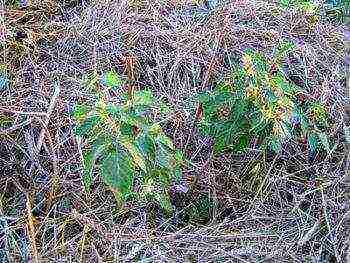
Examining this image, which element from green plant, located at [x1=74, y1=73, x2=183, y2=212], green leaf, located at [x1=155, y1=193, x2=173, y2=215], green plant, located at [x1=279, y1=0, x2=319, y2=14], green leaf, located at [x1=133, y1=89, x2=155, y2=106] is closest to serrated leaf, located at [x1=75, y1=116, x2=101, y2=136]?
green plant, located at [x1=74, y1=73, x2=183, y2=212]

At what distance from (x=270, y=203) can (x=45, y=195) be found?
69 centimetres

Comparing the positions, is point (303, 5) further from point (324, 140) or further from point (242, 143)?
point (242, 143)

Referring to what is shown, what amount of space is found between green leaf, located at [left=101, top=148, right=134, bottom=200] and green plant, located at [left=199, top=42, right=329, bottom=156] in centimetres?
34

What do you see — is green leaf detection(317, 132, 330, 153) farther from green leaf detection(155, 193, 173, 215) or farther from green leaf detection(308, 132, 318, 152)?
green leaf detection(155, 193, 173, 215)

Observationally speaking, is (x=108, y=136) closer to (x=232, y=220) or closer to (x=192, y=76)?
(x=232, y=220)

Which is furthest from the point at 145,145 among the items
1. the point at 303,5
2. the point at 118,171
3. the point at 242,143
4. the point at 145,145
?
the point at 303,5

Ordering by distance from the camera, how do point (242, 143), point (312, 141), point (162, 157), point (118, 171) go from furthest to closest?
point (312, 141), point (242, 143), point (162, 157), point (118, 171)

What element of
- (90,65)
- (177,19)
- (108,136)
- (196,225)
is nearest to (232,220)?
Result: (196,225)

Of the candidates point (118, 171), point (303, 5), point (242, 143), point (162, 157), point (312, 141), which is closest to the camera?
point (118, 171)

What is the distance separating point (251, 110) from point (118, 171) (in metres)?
0.44

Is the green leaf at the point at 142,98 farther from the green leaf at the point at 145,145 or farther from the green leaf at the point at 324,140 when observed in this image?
the green leaf at the point at 324,140

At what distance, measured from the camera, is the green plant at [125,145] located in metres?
1.76

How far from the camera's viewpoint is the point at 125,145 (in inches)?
69.4

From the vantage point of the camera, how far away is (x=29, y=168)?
2.18 m
